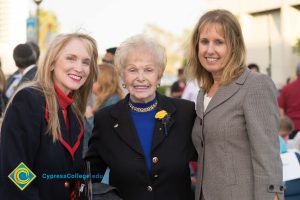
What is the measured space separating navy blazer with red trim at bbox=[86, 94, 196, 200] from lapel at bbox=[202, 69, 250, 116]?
370 millimetres

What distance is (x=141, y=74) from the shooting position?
12.1 ft

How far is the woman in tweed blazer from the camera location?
10.4ft

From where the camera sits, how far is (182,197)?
3.67m

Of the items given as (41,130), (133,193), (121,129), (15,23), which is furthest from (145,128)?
(15,23)

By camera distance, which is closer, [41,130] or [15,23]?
[41,130]

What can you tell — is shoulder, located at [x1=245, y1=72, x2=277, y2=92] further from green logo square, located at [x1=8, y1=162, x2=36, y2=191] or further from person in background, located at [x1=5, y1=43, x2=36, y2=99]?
person in background, located at [x1=5, y1=43, x2=36, y2=99]

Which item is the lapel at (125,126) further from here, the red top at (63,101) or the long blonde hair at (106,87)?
the long blonde hair at (106,87)

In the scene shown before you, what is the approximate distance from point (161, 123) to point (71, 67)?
0.78 m

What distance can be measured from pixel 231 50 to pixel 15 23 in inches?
1085

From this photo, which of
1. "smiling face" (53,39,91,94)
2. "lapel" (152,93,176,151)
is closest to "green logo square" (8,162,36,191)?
"smiling face" (53,39,91,94)

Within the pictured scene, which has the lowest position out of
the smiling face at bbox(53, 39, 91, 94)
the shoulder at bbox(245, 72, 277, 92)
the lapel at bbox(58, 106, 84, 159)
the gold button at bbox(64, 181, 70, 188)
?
the gold button at bbox(64, 181, 70, 188)

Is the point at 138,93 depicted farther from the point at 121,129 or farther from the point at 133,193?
the point at 133,193

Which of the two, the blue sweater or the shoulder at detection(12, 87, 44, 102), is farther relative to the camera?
the blue sweater

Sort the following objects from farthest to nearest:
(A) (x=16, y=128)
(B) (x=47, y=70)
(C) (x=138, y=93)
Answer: (C) (x=138, y=93) < (B) (x=47, y=70) < (A) (x=16, y=128)
